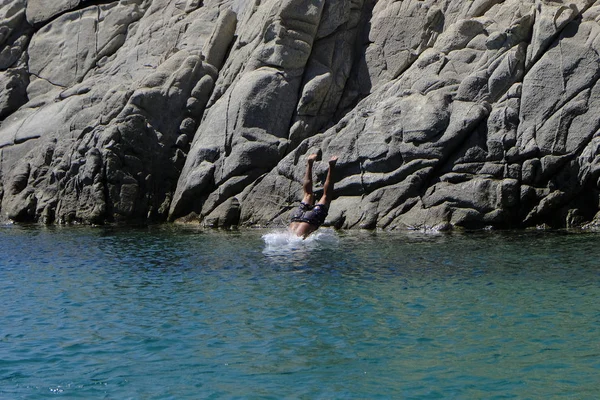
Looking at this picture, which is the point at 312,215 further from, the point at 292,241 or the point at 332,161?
the point at 332,161

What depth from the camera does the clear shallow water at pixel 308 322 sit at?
9.61m

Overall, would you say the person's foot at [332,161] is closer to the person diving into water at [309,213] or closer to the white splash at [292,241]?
the person diving into water at [309,213]

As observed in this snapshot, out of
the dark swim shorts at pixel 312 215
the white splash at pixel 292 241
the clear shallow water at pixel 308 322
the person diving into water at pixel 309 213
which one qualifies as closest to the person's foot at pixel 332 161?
the person diving into water at pixel 309 213

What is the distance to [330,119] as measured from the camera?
1235 inches

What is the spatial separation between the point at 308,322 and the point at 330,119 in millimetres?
19568

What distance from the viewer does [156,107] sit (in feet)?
106

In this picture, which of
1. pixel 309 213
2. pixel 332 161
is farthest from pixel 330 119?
pixel 309 213

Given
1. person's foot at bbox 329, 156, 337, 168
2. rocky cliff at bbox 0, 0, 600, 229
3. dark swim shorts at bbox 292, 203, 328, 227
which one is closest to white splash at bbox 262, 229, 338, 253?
dark swim shorts at bbox 292, 203, 328, 227

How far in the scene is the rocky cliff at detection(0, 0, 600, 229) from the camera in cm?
2550

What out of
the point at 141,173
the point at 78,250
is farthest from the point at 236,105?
the point at 78,250

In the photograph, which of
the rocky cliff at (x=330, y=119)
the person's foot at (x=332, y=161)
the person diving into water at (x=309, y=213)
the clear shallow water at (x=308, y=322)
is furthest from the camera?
the rocky cliff at (x=330, y=119)

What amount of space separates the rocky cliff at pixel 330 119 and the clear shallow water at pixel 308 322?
15.5ft

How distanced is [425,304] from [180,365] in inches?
211

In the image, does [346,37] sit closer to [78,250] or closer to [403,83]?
[403,83]
